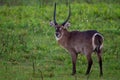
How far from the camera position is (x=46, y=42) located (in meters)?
14.2

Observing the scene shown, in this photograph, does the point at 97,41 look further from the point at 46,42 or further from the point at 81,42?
the point at 46,42

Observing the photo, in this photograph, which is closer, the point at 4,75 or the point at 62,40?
the point at 4,75

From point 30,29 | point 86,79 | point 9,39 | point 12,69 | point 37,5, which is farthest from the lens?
point 37,5

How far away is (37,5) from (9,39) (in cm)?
462

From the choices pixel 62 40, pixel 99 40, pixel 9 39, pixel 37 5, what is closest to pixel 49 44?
pixel 9 39

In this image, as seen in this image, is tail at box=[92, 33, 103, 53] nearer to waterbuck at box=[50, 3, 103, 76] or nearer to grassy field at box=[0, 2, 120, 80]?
waterbuck at box=[50, 3, 103, 76]

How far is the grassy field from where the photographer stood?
11109 mm

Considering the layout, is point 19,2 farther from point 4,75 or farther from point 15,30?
point 4,75

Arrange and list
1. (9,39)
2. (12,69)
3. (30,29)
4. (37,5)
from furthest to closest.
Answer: (37,5)
(30,29)
(9,39)
(12,69)

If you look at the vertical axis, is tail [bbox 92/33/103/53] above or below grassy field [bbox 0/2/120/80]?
above

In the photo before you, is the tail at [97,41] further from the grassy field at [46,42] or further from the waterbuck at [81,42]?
the grassy field at [46,42]

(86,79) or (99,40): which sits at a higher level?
(99,40)

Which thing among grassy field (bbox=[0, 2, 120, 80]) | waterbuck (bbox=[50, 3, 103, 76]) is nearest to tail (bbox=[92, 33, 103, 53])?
waterbuck (bbox=[50, 3, 103, 76])

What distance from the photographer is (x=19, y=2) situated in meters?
19.0
